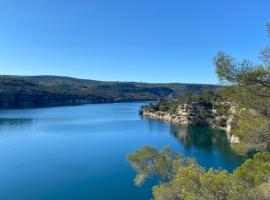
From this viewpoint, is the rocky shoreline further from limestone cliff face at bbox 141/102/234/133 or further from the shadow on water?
the shadow on water

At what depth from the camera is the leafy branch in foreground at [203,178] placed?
10.6 m

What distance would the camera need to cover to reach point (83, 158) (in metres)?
44.3

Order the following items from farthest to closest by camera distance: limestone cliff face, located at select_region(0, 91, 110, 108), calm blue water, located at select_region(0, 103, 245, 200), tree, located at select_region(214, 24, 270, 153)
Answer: limestone cliff face, located at select_region(0, 91, 110, 108) < calm blue water, located at select_region(0, 103, 245, 200) < tree, located at select_region(214, 24, 270, 153)

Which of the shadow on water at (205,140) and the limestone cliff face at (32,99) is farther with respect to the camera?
the limestone cliff face at (32,99)

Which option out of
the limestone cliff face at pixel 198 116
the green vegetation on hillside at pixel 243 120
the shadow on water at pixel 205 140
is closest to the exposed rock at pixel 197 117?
the limestone cliff face at pixel 198 116

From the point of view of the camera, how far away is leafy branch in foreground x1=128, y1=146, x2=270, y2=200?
1063 cm

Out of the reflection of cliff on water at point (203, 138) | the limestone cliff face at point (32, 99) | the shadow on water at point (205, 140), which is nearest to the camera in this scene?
the shadow on water at point (205, 140)

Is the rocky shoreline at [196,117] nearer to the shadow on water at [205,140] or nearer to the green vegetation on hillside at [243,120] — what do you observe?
the shadow on water at [205,140]

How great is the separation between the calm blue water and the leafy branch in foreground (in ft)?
24.3

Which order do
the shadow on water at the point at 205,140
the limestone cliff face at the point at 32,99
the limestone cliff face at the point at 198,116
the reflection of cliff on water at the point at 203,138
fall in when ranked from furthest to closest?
the limestone cliff face at the point at 32,99 → the limestone cliff face at the point at 198,116 → the reflection of cliff on water at the point at 203,138 → the shadow on water at the point at 205,140

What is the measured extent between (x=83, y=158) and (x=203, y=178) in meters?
34.6

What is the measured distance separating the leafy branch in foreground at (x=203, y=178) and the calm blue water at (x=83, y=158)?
24.3 feet

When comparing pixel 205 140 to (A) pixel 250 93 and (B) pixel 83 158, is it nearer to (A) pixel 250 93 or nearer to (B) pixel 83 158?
(B) pixel 83 158

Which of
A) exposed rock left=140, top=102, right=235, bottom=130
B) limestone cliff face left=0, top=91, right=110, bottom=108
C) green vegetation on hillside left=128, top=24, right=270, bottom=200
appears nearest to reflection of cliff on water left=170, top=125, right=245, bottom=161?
exposed rock left=140, top=102, right=235, bottom=130
